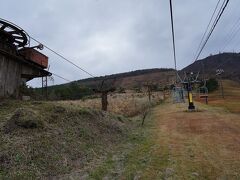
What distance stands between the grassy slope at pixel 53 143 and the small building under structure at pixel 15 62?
5.51 ft

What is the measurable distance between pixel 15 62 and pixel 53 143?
8416 mm

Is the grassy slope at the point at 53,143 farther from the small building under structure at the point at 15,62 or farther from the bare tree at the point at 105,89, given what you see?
the bare tree at the point at 105,89

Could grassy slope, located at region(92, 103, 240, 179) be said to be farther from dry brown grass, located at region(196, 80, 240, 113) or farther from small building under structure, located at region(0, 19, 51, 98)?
dry brown grass, located at region(196, 80, 240, 113)

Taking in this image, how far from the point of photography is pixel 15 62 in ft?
56.2

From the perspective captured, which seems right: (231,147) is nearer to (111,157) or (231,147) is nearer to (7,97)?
(111,157)

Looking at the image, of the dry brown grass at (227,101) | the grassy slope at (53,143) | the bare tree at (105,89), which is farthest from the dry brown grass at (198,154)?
the dry brown grass at (227,101)

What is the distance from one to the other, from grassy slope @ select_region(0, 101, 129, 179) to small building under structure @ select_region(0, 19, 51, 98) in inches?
66.1

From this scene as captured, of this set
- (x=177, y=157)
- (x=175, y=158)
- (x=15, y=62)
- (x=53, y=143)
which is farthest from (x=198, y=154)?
(x=15, y=62)

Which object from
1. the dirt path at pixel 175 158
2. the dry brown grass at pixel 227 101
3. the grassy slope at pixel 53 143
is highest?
the dry brown grass at pixel 227 101

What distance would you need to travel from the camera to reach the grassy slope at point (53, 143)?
8328mm

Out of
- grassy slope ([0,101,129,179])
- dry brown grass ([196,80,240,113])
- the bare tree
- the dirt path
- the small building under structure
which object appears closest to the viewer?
grassy slope ([0,101,129,179])

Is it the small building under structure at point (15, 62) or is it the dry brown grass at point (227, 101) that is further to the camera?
the dry brown grass at point (227, 101)

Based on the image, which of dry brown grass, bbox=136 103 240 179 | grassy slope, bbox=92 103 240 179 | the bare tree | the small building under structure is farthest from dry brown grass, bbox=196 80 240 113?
the small building under structure

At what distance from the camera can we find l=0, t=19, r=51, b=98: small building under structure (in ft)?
51.4
